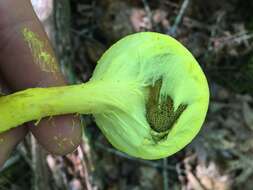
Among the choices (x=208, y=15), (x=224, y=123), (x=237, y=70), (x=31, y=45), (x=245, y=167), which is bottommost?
(x=245, y=167)

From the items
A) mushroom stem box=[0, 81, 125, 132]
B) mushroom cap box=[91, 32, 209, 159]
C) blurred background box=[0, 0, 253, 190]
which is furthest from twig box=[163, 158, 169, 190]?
mushroom stem box=[0, 81, 125, 132]

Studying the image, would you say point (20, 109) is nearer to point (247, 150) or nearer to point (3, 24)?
point (3, 24)

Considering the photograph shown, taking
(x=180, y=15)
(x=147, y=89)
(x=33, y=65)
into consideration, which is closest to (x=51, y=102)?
(x=33, y=65)

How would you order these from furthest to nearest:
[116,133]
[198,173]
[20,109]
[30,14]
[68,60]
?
[198,173] < [68,60] < [30,14] < [116,133] < [20,109]

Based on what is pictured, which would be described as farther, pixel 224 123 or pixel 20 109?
pixel 224 123

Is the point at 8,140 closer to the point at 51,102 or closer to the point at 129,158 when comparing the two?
the point at 51,102

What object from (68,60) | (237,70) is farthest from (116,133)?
(237,70)

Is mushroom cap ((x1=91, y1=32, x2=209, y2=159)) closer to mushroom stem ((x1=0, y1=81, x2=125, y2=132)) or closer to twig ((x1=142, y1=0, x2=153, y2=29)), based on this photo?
mushroom stem ((x1=0, y1=81, x2=125, y2=132))

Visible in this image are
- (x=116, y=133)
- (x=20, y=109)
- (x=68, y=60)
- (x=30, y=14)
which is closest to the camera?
(x=20, y=109)
